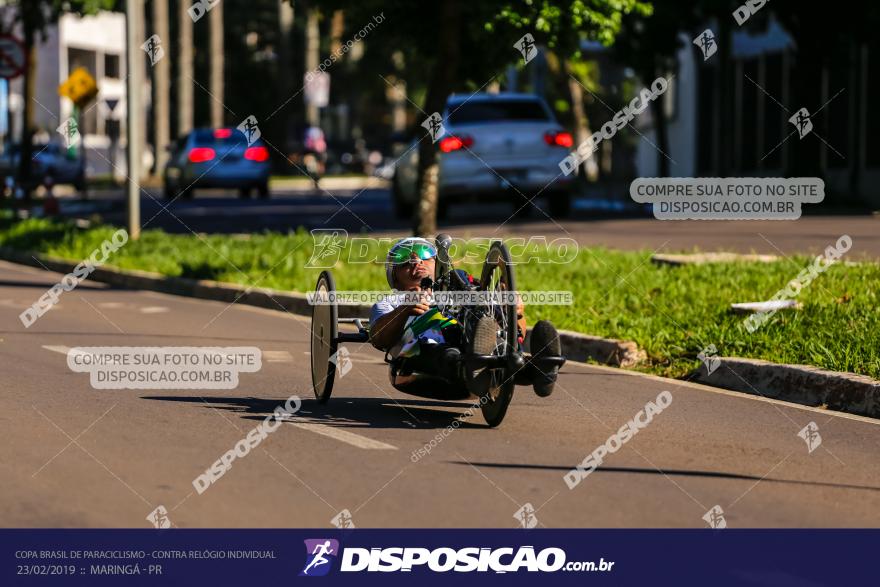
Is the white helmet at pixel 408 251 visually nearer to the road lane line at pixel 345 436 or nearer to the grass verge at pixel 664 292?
the road lane line at pixel 345 436

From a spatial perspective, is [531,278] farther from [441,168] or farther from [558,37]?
[441,168]

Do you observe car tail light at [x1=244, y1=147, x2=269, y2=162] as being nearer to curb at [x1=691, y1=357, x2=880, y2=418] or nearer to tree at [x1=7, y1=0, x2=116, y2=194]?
tree at [x1=7, y1=0, x2=116, y2=194]

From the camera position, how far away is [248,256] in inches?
762

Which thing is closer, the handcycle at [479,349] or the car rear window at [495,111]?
the handcycle at [479,349]

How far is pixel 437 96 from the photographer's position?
19969 millimetres

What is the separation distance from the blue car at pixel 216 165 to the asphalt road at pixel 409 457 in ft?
94.2

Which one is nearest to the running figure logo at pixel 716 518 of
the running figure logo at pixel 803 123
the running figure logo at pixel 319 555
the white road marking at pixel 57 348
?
the running figure logo at pixel 319 555

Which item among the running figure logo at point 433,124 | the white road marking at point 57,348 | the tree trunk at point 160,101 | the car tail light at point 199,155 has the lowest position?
the white road marking at point 57,348

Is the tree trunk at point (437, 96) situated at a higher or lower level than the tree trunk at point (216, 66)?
lower

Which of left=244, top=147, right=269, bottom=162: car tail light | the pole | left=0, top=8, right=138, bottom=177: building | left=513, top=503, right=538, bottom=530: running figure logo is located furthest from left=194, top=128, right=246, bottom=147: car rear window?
left=0, top=8, right=138, bottom=177: building

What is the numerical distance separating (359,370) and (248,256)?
25.3 feet

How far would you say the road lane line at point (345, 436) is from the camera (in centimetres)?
858

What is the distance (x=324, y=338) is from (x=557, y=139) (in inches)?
653

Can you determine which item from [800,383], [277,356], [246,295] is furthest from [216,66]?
[800,383]
